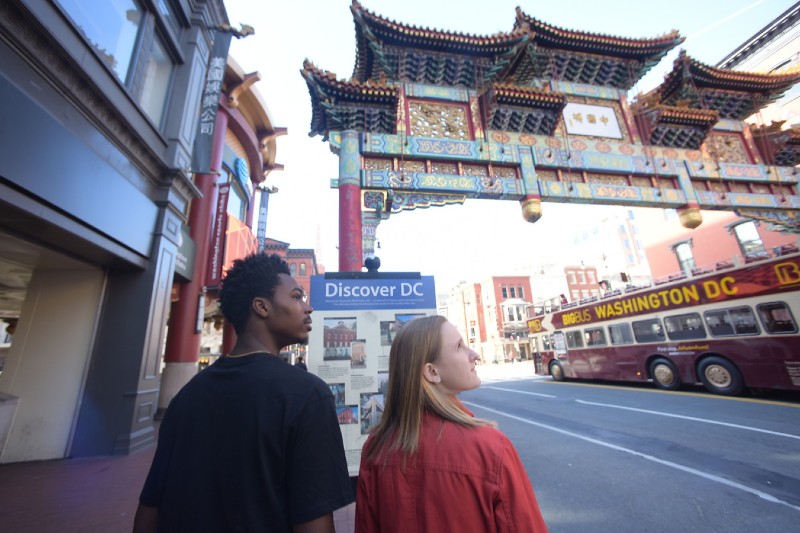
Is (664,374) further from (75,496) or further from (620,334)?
(75,496)

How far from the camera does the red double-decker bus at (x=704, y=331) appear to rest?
8.41 meters

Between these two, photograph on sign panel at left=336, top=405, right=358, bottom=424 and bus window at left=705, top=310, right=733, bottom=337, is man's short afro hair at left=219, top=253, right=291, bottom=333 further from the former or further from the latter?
bus window at left=705, top=310, right=733, bottom=337

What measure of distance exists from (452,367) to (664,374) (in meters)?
13.3

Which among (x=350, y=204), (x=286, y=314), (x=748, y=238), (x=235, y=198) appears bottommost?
(x=286, y=314)

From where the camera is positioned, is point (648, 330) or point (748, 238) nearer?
point (648, 330)

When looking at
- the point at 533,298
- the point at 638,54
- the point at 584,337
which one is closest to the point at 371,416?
the point at 584,337

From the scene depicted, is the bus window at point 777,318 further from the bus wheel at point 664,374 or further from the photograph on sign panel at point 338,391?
the photograph on sign panel at point 338,391

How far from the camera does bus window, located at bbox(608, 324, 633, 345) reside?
40.7 ft

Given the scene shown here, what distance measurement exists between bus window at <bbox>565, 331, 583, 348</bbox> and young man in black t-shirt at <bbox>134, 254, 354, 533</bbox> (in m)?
16.0

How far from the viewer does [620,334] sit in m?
12.7

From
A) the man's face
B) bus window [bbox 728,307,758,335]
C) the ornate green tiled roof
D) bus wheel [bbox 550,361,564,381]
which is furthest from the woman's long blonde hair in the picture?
bus wheel [bbox 550,361,564,381]

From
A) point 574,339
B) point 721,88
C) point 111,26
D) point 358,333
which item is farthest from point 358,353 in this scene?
point 721,88

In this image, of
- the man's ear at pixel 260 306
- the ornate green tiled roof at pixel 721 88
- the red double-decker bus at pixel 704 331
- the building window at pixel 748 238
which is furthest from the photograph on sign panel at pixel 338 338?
the building window at pixel 748 238

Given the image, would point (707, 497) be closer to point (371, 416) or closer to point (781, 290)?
point (371, 416)
